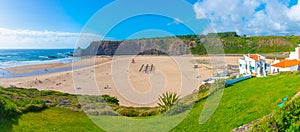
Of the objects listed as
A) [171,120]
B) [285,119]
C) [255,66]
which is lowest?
[171,120]

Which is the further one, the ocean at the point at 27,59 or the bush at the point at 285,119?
the ocean at the point at 27,59

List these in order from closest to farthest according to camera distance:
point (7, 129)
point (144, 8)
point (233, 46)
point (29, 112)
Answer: point (144, 8)
point (7, 129)
point (29, 112)
point (233, 46)

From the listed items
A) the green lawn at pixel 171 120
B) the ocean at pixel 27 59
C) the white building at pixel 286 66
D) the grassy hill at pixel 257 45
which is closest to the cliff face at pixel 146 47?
the green lawn at pixel 171 120

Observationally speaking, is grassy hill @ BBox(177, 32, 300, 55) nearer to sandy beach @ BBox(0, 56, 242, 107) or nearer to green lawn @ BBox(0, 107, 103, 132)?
sandy beach @ BBox(0, 56, 242, 107)

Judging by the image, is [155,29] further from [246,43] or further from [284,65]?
[246,43]

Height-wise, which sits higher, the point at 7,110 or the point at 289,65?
the point at 289,65

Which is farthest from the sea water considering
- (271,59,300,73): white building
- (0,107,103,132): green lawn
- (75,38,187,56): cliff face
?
(271,59,300,73): white building

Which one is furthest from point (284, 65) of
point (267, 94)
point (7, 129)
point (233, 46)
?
point (233, 46)

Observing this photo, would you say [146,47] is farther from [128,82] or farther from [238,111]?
[238,111]

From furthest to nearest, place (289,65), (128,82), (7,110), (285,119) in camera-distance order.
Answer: (289,65), (128,82), (7,110), (285,119)

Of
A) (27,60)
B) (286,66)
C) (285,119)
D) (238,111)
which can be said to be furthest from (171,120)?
(27,60)

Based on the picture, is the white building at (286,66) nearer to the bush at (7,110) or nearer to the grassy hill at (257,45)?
the bush at (7,110)
